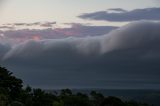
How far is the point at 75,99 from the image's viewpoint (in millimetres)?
157250

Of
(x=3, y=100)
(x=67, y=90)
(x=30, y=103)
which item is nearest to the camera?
(x=3, y=100)

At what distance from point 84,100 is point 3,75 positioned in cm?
2672

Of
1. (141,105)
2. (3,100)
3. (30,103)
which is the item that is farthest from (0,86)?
(141,105)

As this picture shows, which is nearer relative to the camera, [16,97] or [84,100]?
[16,97]

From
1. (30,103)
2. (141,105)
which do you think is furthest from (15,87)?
(141,105)

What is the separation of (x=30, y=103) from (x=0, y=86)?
1434 cm

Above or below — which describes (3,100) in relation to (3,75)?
below

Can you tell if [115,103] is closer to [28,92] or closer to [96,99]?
[96,99]

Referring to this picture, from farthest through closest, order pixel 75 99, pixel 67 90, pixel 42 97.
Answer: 1. pixel 67 90
2. pixel 75 99
3. pixel 42 97

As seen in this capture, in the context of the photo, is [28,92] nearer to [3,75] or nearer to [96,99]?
[3,75]

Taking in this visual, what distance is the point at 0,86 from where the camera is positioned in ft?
467

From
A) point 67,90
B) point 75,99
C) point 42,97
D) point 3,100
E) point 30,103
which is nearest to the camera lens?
point 3,100

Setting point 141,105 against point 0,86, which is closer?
point 0,86

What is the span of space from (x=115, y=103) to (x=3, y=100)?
213 ft
